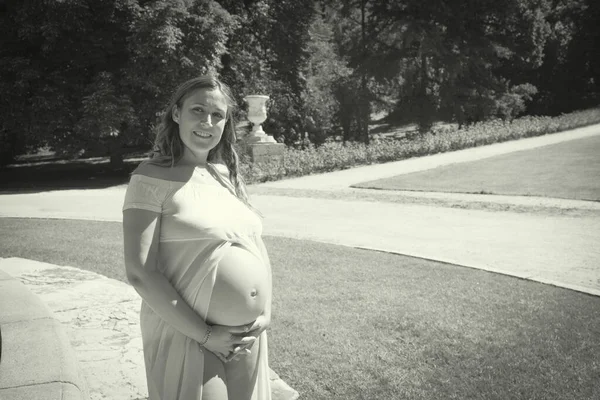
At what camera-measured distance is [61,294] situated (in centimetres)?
503

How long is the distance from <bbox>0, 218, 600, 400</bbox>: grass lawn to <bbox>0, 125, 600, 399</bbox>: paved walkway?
0.62 metres

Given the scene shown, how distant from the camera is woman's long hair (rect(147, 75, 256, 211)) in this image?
2.09 metres

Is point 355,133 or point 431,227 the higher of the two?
point 355,133

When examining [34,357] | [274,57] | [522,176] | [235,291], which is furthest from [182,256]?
[274,57]

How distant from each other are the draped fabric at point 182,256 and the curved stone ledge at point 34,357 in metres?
0.79

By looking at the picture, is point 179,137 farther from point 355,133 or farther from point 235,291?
point 355,133

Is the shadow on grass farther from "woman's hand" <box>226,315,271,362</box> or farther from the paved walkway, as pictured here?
"woman's hand" <box>226,315,271,362</box>

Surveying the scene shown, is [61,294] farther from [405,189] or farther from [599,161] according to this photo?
[599,161]

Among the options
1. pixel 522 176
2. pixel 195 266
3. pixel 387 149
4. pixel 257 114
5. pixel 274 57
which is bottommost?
pixel 522 176

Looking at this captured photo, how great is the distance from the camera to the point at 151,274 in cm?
186

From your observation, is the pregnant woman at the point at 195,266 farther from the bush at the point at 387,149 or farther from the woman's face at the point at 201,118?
the bush at the point at 387,149

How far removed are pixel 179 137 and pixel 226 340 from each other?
88 centimetres

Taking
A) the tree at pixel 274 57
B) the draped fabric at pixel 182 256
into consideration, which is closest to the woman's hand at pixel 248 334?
the draped fabric at pixel 182 256

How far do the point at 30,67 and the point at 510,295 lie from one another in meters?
17.5
